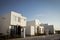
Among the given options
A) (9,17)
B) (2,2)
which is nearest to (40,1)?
(2,2)

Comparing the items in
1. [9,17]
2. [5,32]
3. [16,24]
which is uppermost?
[9,17]

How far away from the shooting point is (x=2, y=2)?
23.5 ft

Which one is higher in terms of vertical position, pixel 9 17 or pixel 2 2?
pixel 2 2

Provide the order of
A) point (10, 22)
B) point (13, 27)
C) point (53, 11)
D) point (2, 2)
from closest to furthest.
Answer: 1. point (2, 2)
2. point (53, 11)
3. point (10, 22)
4. point (13, 27)

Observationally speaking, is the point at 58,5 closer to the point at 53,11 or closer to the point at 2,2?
the point at 53,11

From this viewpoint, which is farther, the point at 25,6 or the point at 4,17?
the point at 4,17

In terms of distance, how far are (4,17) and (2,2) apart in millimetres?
2682

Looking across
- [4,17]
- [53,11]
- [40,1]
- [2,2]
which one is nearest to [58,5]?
[53,11]

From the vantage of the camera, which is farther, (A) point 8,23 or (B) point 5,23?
(B) point 5,23

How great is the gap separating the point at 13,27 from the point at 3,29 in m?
0.99

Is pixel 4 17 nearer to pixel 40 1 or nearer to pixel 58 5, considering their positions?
pixel 40 1

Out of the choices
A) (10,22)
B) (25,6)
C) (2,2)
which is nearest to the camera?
(2,2)

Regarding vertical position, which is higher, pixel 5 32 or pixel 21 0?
pixel 21 0

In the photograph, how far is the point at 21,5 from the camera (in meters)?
7.62
